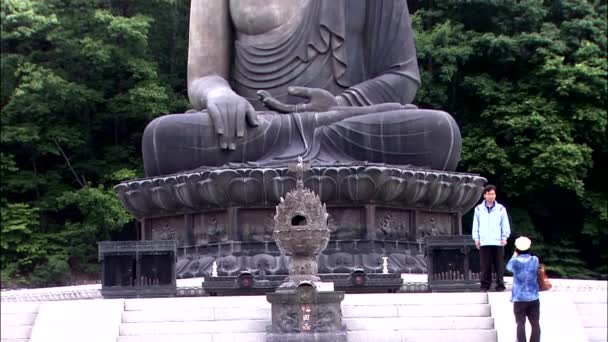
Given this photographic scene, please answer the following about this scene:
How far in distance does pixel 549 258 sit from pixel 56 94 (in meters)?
9.26

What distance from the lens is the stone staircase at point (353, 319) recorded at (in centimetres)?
912

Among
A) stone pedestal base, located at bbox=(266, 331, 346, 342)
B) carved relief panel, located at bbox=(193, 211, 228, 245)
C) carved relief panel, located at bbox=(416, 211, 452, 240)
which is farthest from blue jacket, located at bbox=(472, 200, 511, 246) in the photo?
carved relief panel, located at bbox=(193, 211, 228, 245)

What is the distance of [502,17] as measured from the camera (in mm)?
23609

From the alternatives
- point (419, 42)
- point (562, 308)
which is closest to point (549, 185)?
point (419, 42)

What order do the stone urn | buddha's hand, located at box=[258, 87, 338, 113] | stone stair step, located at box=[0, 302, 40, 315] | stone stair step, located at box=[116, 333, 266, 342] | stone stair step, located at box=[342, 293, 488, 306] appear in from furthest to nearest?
buddha's hand, located at box=[258, 87, 338, 113]
stone stair step, located at box=[0, 302, 40, 315]
stone stair step, located at box=[342, 293, 488, 306]
the stone urn
stone stair step, located at box=[116, 333, 266, 342]

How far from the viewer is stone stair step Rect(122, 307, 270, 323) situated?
30.7ft

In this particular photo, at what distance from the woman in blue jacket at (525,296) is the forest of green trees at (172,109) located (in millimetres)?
13474

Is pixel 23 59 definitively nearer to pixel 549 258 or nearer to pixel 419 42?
pixel 419 42

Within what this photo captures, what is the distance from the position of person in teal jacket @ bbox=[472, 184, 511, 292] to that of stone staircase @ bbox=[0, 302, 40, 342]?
142 inches

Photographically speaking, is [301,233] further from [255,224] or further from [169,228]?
[169,228]

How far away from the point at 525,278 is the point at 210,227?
17.3 feet

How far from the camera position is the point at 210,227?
13.2m

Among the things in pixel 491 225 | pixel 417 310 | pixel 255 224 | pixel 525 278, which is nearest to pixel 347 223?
pixel 255 224

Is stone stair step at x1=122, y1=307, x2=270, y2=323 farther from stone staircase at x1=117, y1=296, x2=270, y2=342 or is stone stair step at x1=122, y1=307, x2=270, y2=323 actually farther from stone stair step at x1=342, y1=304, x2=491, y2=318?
stone stair step at x1=342, y1=304, x2=491, y2=318
